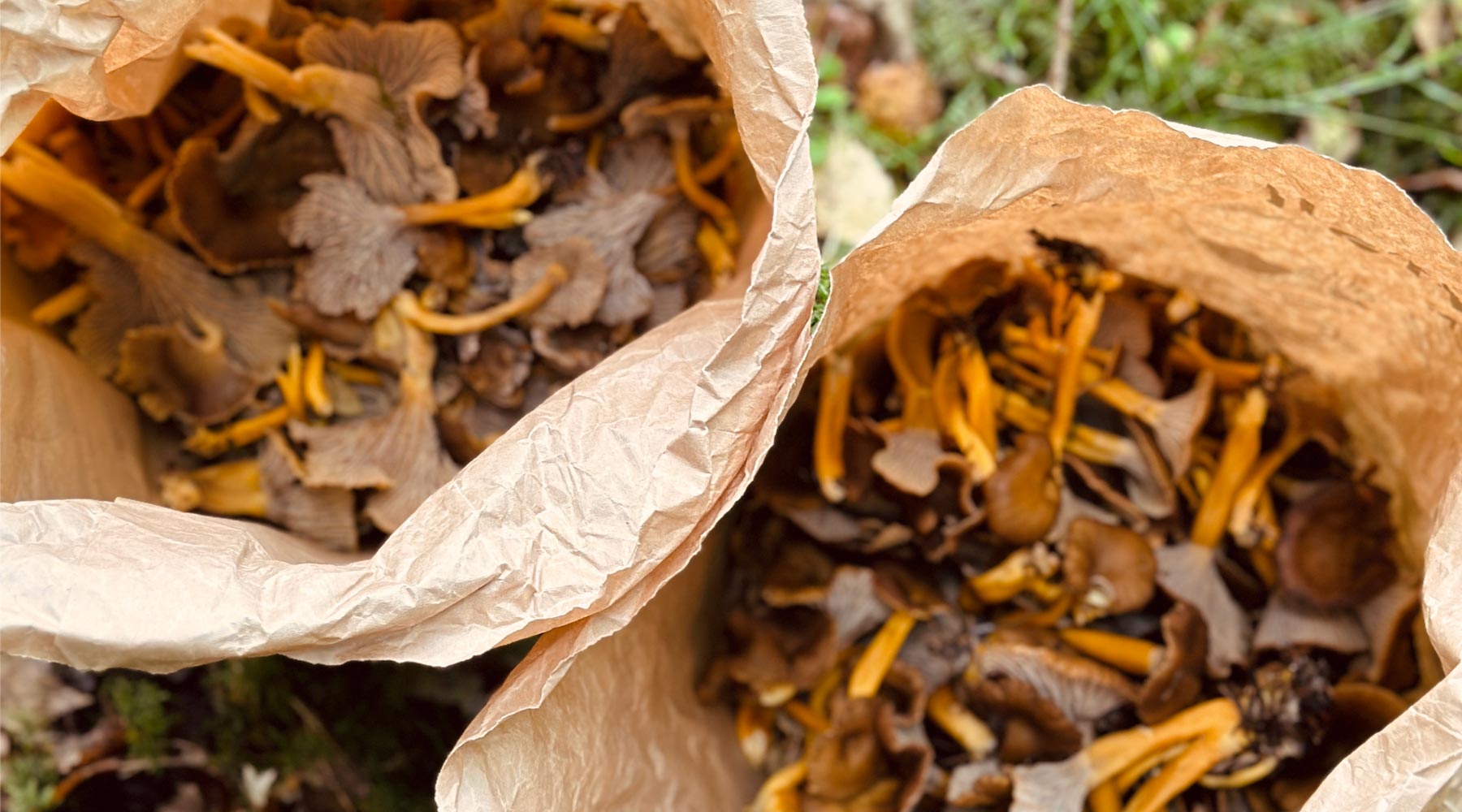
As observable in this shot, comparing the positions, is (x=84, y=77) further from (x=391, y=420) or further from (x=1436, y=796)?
(x=1436, y=796)

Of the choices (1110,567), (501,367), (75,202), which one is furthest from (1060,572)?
(75,202)

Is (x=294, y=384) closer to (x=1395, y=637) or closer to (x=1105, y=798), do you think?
(x=1105, y=798)

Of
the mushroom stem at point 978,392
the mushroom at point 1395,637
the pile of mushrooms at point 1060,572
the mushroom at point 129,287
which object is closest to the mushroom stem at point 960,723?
the pile of mushrooms at point 1060,572

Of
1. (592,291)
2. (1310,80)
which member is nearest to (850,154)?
(592,291)

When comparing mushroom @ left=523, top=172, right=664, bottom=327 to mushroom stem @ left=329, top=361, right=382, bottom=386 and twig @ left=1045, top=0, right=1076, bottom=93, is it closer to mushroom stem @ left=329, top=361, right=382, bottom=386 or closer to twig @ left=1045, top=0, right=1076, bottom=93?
mushroom stem @ left=329, top=361, right=382, bottom=386

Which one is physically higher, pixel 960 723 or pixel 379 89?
pixel 379 89

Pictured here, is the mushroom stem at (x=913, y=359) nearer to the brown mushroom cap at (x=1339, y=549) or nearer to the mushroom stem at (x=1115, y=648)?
the mushroom stem at (x=1115, y=648)
